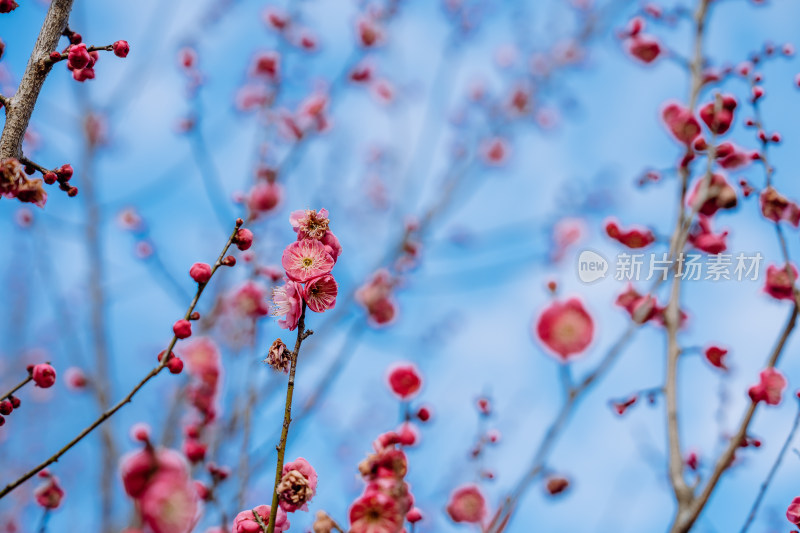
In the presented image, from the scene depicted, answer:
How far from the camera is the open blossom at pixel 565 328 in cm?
182

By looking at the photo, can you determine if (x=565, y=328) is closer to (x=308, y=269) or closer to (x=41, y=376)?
(x=308, y=269)

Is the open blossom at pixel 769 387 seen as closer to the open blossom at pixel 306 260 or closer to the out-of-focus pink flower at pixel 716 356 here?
the out-of-focus pink flower at pixel 716 356

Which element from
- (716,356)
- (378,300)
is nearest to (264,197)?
(378,300)

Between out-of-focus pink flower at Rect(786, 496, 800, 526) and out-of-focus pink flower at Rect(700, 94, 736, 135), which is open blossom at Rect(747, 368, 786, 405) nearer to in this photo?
out-of-focus pink flower at Rect(786, 496, 800, 526)

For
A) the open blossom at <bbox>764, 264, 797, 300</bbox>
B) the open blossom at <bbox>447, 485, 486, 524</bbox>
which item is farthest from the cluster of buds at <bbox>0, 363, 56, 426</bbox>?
the open blossom at <bbox>764, 264, 797, 300</bbox>

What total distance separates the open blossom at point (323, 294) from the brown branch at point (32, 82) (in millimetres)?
843

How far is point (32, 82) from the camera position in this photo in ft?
5.15

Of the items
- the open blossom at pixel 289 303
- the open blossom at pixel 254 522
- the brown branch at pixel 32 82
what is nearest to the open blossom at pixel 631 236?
the open blossom at pixel 289 303

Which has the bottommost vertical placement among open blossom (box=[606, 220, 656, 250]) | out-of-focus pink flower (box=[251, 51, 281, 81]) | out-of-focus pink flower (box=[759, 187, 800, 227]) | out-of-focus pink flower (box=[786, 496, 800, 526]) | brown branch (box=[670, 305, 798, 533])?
out-of-focus pink flower (box=[786, 496, 800, 526])

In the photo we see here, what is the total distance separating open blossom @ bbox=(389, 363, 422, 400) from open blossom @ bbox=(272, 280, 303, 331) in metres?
0.66

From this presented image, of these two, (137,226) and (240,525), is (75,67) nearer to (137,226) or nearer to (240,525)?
(240,525)

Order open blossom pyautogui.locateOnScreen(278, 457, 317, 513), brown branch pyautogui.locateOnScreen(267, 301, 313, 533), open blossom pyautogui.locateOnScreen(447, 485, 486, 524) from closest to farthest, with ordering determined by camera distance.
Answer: brown branch pyautogui.locateOnScreen(267, 301, 313, 533)
open blossom pyautogui.locateOnScreen(278, 457, 317, 513)
open blossom pyautogui.locateOnScreen(447, 485, 486, 524)

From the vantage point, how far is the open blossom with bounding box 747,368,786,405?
1915 millimetres

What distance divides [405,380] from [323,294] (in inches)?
27.0
